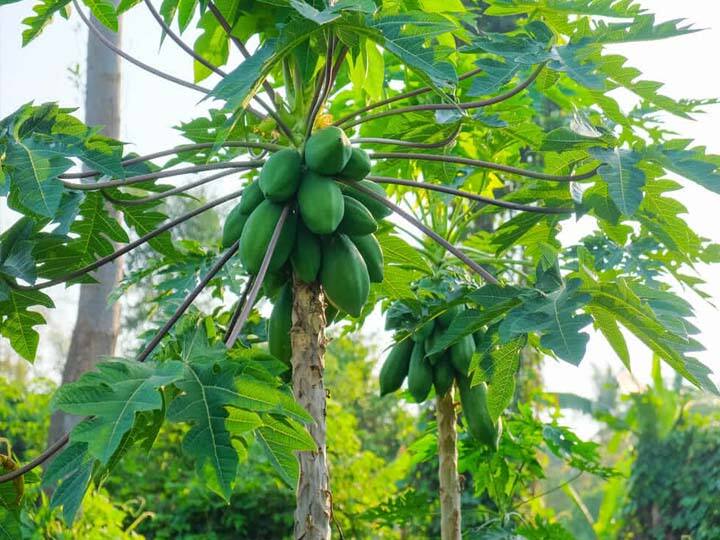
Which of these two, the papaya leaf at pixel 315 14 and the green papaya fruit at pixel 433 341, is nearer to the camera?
the papaya leaf at pixel 315 14

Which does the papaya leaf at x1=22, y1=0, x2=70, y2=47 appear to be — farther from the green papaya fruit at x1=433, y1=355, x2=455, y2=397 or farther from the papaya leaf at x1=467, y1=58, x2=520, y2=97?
the green papaya fruit at x1=433, y1=355, x2=455, y2=397

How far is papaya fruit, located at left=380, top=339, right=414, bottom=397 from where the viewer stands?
2650 mm

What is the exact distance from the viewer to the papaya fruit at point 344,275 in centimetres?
181

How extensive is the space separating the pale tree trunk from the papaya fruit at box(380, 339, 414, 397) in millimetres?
142

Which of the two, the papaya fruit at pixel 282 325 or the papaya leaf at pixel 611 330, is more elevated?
the papaya fruit at pixel 282 325

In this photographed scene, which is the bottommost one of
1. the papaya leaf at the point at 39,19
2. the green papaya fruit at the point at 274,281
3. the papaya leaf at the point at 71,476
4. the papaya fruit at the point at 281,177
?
the papaya leaf at the point at 71,476

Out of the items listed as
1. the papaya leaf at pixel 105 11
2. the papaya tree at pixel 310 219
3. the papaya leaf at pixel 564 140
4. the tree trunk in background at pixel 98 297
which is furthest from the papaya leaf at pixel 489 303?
the tree trunk in background at pixel 98 297

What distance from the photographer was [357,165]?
1.87 m

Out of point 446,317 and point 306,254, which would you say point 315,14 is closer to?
point 306,254

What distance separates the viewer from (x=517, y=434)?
325 cm

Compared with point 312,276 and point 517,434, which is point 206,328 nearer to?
point 312,276

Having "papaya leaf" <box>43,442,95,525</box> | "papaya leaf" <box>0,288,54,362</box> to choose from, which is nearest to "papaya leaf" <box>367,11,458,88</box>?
"papaya leaf" <box>43,442,95,525</box>

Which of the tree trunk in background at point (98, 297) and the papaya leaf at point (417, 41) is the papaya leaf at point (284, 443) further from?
the tree trunk in background at point (98, 297)

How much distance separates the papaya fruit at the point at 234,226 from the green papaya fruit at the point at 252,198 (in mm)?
35
